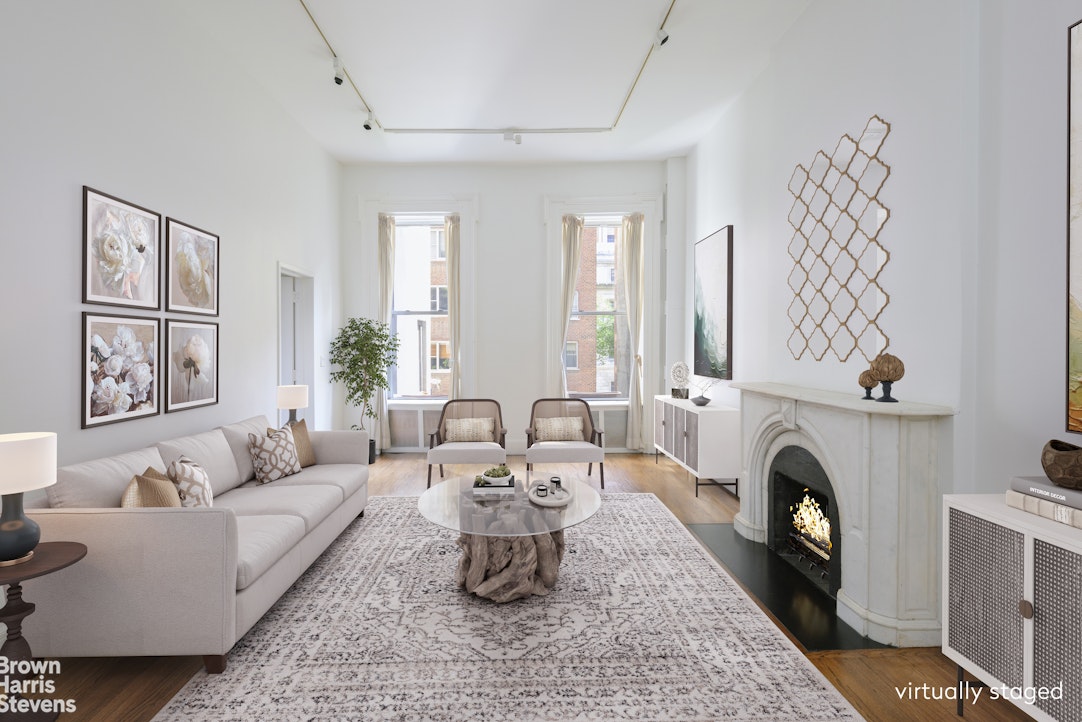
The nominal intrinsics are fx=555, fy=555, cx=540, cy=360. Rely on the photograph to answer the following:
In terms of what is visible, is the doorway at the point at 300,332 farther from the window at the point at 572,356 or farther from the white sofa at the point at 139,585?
the white sofa at the point at 139,585

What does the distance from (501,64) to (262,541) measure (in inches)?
155

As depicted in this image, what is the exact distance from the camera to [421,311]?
7.37 m

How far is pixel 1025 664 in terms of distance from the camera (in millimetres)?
1863

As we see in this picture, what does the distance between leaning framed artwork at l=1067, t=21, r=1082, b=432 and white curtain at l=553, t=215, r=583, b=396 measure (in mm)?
5219

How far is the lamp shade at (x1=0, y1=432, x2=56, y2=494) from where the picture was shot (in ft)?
6.47

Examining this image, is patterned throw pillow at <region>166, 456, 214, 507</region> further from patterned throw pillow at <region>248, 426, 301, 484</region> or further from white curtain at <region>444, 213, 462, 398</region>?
white curtain at <region>444, 213, 462, 398</region>

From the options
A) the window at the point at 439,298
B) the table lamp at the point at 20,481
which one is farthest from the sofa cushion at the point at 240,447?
the window at the point at 439,298

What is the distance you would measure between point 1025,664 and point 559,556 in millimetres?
2131

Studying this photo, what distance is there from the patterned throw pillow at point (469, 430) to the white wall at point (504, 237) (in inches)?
52.3

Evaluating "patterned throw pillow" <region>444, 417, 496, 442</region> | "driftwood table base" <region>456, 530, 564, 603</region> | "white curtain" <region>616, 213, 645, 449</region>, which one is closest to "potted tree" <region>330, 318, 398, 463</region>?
"patterned throw pillow" <region>444, 417, 496, 442</region>

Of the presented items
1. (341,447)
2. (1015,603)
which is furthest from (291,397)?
(1015,603)

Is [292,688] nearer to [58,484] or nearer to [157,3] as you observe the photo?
[58,484]

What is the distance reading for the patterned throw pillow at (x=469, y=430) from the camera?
567 cm

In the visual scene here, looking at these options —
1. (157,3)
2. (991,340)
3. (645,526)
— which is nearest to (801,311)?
(991,340)
